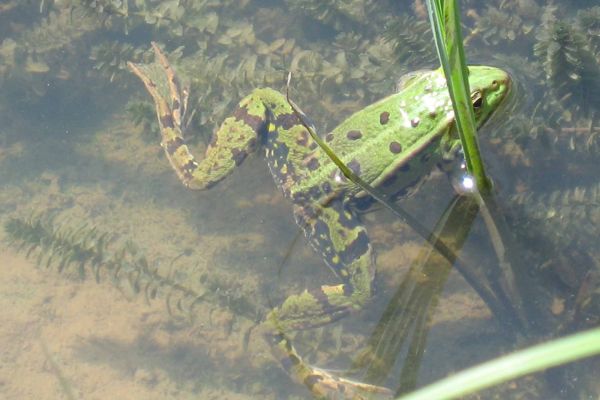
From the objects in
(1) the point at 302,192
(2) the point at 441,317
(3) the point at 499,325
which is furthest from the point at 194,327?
(3) the point at 499,325

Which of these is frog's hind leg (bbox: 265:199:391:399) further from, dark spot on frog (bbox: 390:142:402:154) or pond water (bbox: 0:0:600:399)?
dark spot on frog (bbox: 390:142:402:154)

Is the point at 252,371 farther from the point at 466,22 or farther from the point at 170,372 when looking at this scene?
the point at 466,22

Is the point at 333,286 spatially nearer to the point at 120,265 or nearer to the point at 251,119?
the point at 251,119

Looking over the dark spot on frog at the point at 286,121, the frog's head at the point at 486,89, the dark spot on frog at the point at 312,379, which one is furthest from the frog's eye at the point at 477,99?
the dark spot on frog at the point at 312,379

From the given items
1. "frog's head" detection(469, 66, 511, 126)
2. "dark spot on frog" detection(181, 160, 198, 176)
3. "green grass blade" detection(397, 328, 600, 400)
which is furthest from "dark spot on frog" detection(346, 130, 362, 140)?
"green grass blade" detection(397, 328, 600, 400)

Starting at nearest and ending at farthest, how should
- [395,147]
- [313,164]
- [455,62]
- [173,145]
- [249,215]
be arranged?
1. [455,62]
2. [395,147]
3. [313,164]
4. [173,145]
5. [249,215]

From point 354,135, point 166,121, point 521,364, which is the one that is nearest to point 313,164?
point 354,135
